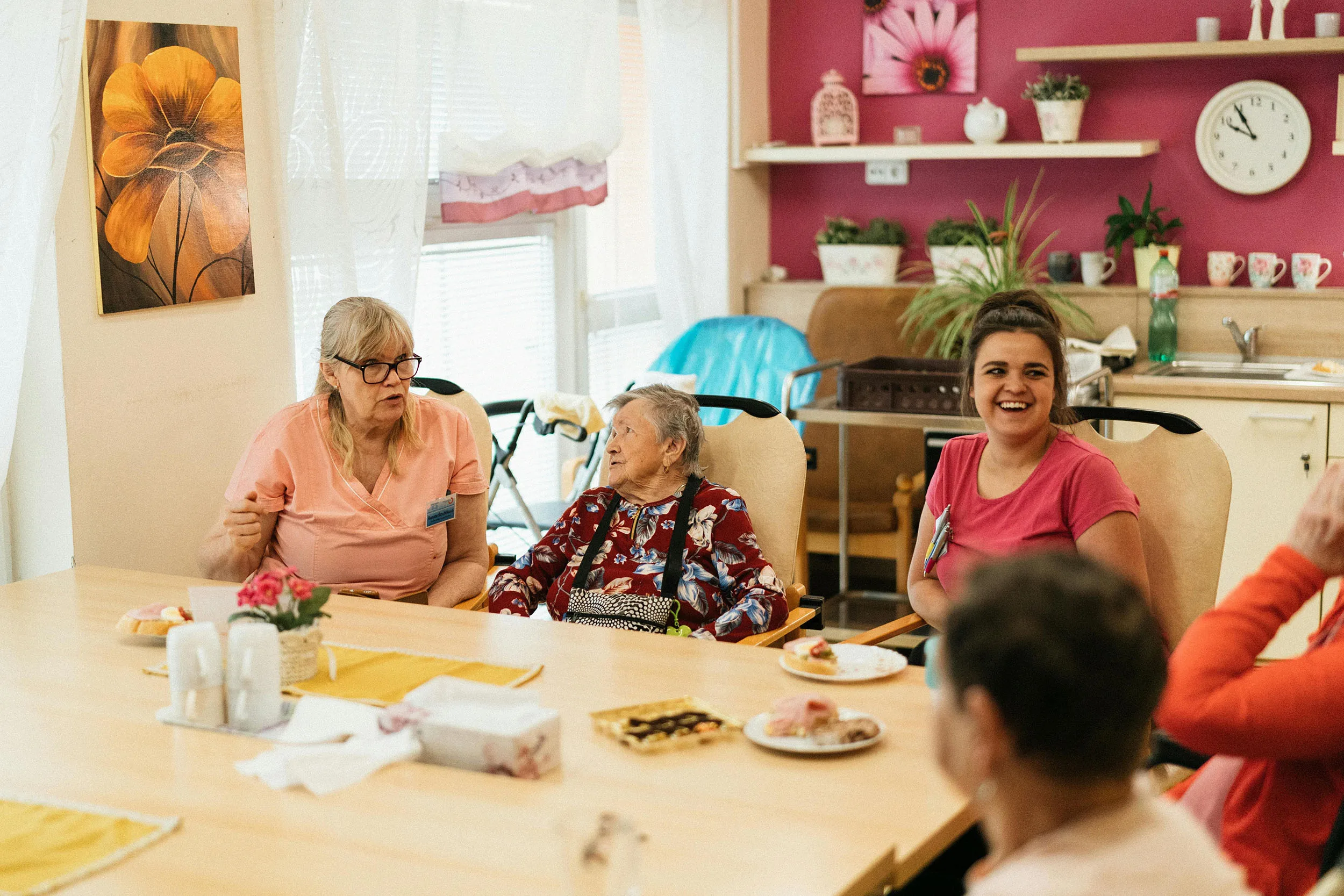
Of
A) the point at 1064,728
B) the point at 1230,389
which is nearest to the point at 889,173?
the point at 1230,389

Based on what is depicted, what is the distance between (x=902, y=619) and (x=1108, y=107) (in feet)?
9.47

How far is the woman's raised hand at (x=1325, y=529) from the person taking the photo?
1643 millimetres

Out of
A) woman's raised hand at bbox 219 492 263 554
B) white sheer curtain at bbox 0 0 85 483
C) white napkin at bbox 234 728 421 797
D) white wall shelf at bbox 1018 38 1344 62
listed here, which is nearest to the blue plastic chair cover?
white wall shelf at bbox 1018 38 1344 62

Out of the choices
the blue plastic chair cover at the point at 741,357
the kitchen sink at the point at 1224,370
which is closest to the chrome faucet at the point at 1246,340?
the kitchen sink at the point at 1224,370

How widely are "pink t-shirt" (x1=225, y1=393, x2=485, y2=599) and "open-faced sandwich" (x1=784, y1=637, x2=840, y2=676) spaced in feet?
3.32

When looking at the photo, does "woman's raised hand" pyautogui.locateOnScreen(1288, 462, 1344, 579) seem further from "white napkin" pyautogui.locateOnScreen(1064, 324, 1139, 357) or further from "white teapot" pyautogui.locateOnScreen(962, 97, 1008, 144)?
"white teapot" pyautogui.locateOnScreen(962, 97, 1008, 144)

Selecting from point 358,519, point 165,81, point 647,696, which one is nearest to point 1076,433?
point 647,696

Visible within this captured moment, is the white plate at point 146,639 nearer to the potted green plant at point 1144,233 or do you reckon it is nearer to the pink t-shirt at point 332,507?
the pink t-shirt at point 332,507

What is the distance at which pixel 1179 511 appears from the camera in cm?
272

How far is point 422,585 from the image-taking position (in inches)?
117

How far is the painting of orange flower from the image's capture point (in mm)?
2863

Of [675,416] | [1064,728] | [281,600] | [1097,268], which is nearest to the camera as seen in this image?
[1064,728]

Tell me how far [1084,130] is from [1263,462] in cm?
146

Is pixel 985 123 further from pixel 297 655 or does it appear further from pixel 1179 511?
pixel 297 655
